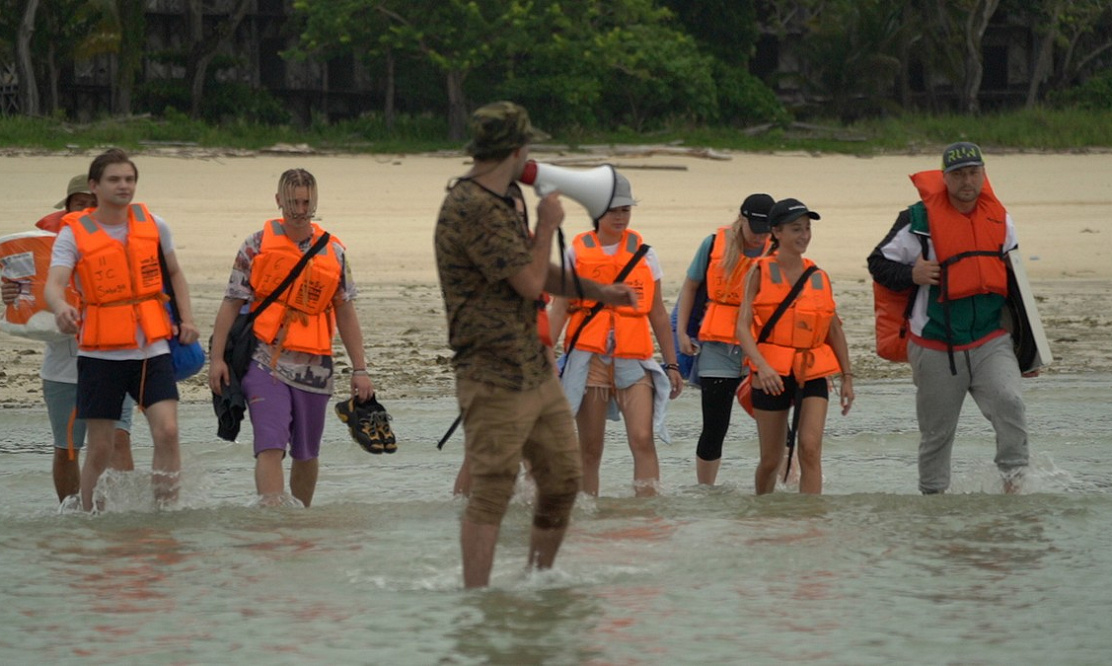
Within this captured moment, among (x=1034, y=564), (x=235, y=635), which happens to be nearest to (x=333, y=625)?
(x=235, y=635)

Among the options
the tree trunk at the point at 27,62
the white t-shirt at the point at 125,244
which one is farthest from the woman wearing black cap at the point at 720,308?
the tree trunk at the point at 27,62

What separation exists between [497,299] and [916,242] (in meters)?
Result: 2.80

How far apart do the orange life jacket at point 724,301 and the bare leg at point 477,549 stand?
2.73 meters

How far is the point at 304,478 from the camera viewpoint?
804cm

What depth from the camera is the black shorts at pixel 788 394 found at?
8133 mm

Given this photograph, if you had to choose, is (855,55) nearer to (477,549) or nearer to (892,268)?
(892,268)

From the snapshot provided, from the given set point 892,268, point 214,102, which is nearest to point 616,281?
point 892,268

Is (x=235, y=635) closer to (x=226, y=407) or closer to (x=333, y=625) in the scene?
(x=333, y=625)

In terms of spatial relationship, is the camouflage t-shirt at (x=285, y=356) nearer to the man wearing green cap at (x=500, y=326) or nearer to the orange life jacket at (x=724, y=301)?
the man wearing green cap at (x=500, y=326)

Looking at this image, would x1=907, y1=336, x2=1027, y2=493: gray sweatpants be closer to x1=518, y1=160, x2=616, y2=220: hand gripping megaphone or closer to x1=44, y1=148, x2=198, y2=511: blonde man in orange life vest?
x1=518, y1=160, x2=616, y2=220: hand gripping megaphone

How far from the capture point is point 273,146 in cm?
2867

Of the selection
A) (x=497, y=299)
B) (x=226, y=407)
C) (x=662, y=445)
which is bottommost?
(x=662, y=445)

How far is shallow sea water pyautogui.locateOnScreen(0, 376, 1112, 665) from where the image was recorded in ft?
20.1

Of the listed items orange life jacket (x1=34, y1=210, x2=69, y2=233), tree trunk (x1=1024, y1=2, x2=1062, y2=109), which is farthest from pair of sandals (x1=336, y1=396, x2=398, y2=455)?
tree trunk (x1=1024, y1=2, x2=1062, y2=109)
